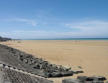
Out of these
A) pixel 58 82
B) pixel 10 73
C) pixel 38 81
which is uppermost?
pixel 10 73

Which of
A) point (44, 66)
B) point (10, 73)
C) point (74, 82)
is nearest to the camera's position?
point (10, 73)

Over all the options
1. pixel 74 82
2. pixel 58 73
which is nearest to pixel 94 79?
pixel 74 82

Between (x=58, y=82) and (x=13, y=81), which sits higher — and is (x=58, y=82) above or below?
below

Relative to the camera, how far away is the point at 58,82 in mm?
10500

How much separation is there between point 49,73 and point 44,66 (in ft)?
7.17

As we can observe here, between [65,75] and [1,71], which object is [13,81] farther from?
[65,75]

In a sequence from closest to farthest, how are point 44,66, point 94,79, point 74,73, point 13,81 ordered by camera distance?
point 13,81
point 94,79
point 74,73
point 44,66

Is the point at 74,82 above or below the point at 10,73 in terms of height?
below

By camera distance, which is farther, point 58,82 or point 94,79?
point 58,82

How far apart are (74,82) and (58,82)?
7.46 ft

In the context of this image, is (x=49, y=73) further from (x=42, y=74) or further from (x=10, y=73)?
(x=10, y=73)

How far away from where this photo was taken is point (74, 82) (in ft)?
27.5

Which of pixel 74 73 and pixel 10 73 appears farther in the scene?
pixel 74 73

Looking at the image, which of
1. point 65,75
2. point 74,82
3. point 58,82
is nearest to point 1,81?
point 74,82
